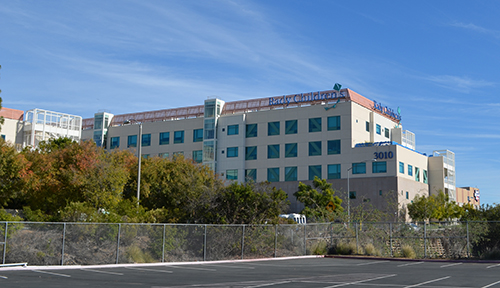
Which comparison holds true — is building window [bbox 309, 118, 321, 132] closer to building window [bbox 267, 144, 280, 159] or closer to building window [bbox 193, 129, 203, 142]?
building window [bbox 267, 144, 280, 159]

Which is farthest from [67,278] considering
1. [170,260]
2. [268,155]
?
[268,155]

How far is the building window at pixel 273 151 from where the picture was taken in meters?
74.4

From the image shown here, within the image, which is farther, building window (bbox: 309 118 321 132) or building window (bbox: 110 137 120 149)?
building window (bbox: 110 137 120 149)

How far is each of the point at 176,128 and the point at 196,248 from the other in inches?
2204

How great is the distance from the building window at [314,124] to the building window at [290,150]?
328cm

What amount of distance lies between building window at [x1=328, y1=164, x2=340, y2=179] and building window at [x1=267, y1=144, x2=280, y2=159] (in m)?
7.84

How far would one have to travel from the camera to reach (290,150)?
73562 millimetres

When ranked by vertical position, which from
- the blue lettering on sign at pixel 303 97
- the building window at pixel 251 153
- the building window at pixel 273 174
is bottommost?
the building window at pixel 273 174

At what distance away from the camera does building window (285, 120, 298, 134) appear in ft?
242

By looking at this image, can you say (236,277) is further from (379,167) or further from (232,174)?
(232,174)

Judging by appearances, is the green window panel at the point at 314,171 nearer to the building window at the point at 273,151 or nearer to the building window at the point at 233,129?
the building window at the point at 273,151

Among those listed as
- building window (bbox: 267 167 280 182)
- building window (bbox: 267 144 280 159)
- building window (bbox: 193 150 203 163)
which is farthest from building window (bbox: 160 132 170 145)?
building window (bbox: 267 167 280 182)

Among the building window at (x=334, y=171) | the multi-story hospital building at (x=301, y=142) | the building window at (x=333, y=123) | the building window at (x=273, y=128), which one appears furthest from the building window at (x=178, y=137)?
the building window at (x=334, y=171)

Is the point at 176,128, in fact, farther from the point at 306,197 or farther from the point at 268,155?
the point at 306,197
